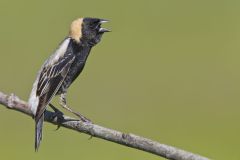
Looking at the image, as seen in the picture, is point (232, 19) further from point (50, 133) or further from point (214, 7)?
point (50, 133)

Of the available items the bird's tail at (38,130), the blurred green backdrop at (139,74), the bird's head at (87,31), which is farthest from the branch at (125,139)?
the blurred green backdrop at (139,74)

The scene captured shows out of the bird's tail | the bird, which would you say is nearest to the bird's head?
the bird

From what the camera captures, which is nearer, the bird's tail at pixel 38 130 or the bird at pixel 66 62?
the bird's tail at pixel 38 130

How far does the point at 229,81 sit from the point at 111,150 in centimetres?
321

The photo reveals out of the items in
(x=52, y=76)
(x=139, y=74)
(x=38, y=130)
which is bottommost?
(x=139, y=74)

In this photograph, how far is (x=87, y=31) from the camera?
222 inches

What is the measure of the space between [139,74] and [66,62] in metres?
6.86

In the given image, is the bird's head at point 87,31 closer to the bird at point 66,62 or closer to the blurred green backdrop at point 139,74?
the bird at point 66,62

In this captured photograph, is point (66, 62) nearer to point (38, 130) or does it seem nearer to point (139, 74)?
point (38, 130)

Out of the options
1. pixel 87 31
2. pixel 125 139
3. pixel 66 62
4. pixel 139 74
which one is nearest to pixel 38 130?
pixel 66 62

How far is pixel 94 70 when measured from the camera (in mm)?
12586

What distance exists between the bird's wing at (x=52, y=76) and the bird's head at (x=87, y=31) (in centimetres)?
11

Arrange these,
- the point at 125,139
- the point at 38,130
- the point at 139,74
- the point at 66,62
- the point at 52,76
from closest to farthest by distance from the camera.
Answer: the point at 125,139 → the point at 38,130 → the point at 52,76 → the point at 66,62 → the point at 139,74

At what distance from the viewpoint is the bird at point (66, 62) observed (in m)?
5.40
